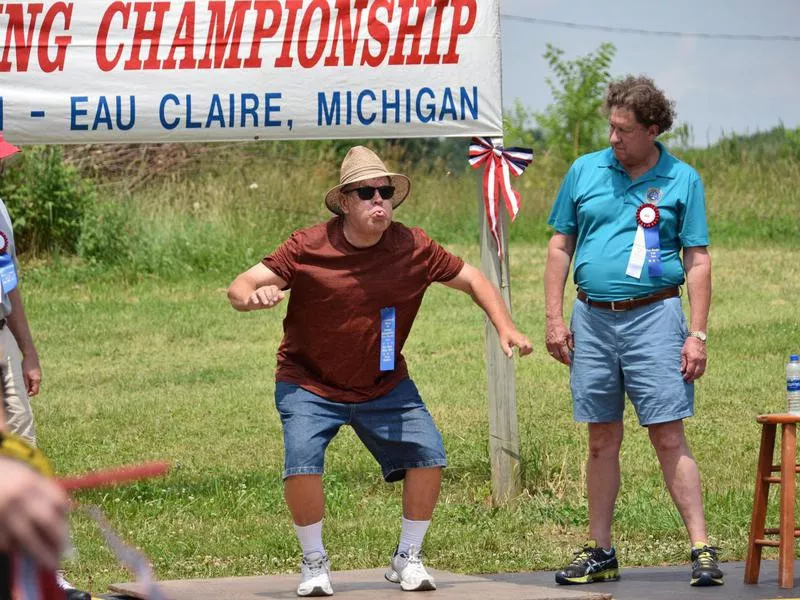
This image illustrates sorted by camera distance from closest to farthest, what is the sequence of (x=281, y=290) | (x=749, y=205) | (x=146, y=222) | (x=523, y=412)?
1. (x=281, y=290)
2. (x=523, y=412)
3. (x=146, y=222)
4. (x=749, y=205)

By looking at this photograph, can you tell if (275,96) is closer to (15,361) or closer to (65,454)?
(15,361)

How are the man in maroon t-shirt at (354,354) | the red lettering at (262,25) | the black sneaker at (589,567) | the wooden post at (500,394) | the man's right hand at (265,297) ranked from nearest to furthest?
the man's right hand at (265,297)
the man in maroon t-shirt at (354,354)
the black sneaker at (589,567)
the red lettering at (262,25)
the wooden post at (500,394)

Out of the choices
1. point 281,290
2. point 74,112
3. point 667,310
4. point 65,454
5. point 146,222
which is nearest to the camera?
point 281,290

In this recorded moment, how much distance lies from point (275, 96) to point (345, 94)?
1.21 ft

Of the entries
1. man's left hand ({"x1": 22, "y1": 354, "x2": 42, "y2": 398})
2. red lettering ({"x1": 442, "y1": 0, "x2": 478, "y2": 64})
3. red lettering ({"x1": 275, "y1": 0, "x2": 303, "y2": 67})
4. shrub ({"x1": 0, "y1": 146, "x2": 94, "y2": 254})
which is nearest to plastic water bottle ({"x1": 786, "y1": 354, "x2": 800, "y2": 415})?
red lettering ({"x1": 442, "y1": 0, "x2": 478, "y2": 64})

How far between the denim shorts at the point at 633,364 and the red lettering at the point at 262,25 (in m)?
2.37

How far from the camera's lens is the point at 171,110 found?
7.91m

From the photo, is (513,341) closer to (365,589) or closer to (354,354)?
(354,354)

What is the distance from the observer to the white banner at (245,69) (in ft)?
25.8

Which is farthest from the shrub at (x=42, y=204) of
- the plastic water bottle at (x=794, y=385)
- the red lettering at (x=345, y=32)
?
the plastic water bottle at (x=794, y=385)

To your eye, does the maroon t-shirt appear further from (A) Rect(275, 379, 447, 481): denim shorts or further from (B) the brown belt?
(B) the brown belt

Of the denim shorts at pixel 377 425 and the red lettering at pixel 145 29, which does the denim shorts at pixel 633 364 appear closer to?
the denim shorts at pixel 377 425

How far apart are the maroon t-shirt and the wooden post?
1732 mm

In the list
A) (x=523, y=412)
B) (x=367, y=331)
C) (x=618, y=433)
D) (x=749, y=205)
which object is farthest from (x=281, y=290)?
(x=749, y=205)
